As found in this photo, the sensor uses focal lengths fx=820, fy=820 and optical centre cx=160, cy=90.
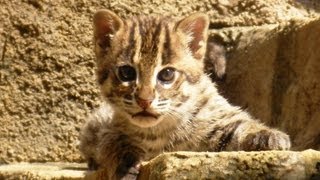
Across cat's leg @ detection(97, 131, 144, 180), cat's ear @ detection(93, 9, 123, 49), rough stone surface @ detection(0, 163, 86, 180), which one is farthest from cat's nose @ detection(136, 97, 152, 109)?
cat's ear @ detection(93, 9, 123, 49)

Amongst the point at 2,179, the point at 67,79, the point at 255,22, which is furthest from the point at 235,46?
the point at 2,179

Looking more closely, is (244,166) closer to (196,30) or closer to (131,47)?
(131,47)

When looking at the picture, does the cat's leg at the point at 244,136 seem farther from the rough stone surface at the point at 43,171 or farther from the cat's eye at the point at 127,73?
the rough stone surface at the point at 43,171

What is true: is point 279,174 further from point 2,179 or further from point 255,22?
point 255,22

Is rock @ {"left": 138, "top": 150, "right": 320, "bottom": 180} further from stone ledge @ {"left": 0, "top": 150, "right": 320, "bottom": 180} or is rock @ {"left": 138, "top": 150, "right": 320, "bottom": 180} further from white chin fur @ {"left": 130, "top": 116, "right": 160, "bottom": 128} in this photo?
white chin fur @ {"left": 130, "top": 116, "right": 160, "bottom": 128}

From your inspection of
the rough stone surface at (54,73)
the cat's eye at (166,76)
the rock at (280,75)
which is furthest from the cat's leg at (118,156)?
the rock at (280,75)

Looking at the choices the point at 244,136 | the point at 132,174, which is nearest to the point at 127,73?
the point at 132,174
